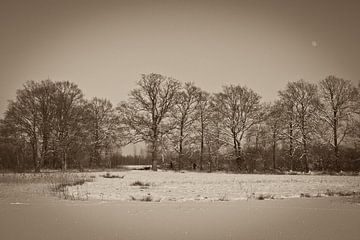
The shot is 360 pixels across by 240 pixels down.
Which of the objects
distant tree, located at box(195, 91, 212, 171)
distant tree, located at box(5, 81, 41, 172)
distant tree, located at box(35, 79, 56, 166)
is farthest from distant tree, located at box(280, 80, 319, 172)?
distant tree, located at box(5, 81, 41, 172)

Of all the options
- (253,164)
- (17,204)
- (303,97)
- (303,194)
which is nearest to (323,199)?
(303,194)

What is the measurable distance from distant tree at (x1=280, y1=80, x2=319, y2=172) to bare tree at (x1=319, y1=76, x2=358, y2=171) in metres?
1.31

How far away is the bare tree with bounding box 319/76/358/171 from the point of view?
36.0m

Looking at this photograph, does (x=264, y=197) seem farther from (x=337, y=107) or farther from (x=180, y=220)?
(x=337, y=107)

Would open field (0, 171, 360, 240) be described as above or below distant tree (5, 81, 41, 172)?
below

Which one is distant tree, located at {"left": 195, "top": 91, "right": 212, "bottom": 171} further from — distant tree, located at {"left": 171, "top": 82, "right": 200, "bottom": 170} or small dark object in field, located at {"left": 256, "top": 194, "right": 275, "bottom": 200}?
small dark object in field, located at {"left": 256, "top": 194, "right": 275, "bottom": 200}

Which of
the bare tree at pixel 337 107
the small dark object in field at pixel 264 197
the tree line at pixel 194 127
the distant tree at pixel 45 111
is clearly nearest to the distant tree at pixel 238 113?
the tree line at pixel 194 127

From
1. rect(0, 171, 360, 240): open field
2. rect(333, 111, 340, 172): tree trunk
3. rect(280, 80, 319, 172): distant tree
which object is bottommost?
rect(0, 171, 360, 240): open field

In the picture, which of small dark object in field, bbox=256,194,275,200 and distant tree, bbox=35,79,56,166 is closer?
small dark object in field, bbox=256,194,275,200

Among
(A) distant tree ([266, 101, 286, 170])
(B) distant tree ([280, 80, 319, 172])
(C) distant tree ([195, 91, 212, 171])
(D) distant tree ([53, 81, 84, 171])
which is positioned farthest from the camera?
(C) distant tree ([195, 91, 212, 171])

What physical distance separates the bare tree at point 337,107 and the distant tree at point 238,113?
763cm

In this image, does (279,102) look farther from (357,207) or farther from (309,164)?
(357,207)

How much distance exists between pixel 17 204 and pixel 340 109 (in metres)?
33.1

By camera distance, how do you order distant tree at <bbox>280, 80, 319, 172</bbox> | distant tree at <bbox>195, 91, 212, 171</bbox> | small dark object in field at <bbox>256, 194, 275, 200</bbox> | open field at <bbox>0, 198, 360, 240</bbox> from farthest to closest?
1. distant tree at <bbox>195, 91, 212, 171</bbox>
2. distant tree at <bbox>280, 80, 319, 172</bbox>
3. small dark object in field at <bbox>256, 194, 275, 200</bbox>
4. open field at <bbox>0, 198, 360, 240</bbox>
